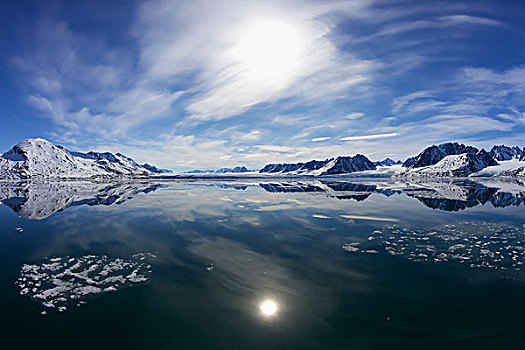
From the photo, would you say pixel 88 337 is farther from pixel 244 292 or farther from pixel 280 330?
pixel 280 330

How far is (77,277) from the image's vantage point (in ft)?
35.1

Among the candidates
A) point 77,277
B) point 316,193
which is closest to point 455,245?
point 77,277

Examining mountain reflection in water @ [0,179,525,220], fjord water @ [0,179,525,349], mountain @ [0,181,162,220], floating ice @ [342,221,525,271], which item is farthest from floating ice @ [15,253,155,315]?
mountain reflection in water @ [0,179,525,220]

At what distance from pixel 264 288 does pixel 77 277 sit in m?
8.21

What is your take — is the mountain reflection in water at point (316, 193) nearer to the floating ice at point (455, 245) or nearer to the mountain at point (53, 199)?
the mountain at point (53, 199)

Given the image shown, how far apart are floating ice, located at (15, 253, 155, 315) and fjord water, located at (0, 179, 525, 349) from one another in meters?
0.05

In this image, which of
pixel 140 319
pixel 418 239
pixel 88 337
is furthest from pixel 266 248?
pixel 418 239

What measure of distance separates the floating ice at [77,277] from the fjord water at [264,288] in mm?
54

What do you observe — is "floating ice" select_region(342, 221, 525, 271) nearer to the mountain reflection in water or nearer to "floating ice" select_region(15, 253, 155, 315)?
"floating ice" select_region(15, 253, 155, 315)

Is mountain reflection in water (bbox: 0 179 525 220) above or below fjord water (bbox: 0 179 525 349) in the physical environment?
above

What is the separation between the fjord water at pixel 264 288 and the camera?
23.3 feet

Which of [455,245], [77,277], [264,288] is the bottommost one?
[77,277]

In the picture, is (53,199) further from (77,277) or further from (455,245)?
(455,245)

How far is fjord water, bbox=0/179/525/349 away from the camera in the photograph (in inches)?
280
